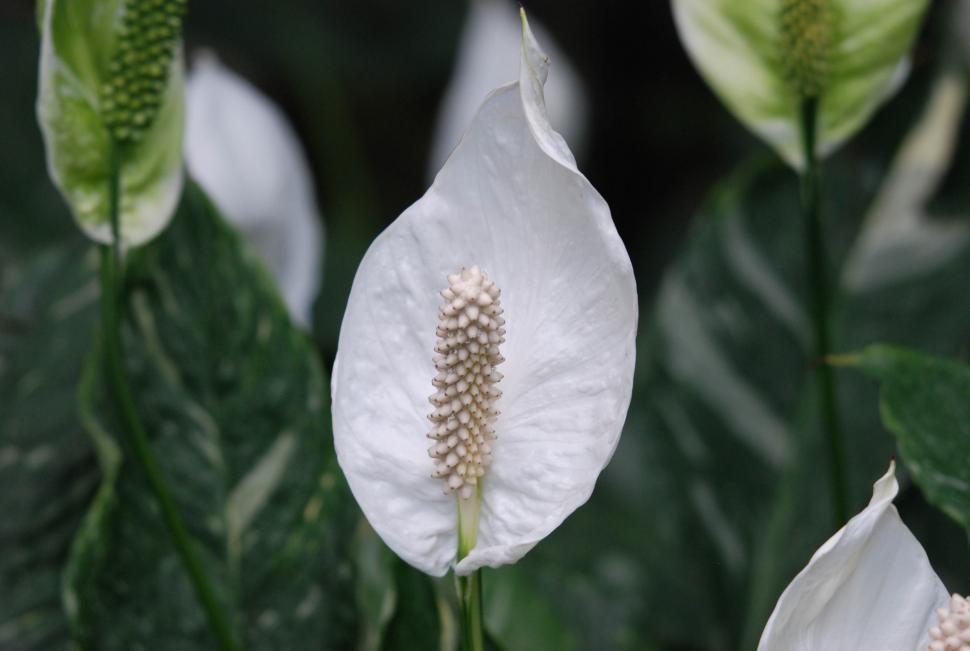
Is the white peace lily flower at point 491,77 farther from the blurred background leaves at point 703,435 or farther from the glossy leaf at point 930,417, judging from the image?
the glossy leaf at point 930,417

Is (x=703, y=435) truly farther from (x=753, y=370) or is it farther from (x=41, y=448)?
(x=41, y=448)

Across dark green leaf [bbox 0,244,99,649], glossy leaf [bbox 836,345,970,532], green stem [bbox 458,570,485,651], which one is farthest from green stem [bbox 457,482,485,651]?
dark green leaf [bbox 0,244,99,649]

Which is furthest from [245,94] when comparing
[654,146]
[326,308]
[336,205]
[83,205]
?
[654,146]

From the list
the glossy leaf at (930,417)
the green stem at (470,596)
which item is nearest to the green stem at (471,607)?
the green stem at (470,596)

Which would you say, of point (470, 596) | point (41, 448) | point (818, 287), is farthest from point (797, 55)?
point (41, 448)

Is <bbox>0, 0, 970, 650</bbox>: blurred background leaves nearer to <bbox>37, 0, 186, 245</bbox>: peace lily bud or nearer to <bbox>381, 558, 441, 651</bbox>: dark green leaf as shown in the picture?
<bbox>381, 558, 441, 651</bbox>: dark green leaf
